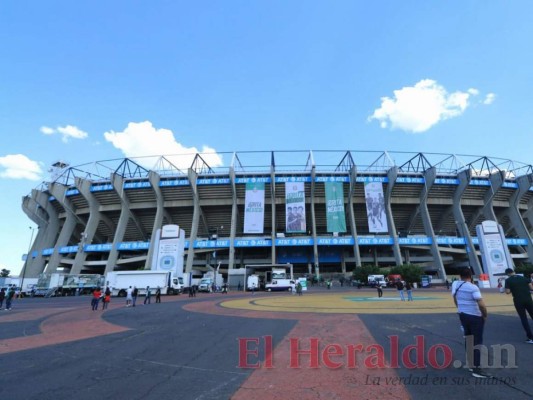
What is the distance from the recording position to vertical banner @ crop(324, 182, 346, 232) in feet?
190

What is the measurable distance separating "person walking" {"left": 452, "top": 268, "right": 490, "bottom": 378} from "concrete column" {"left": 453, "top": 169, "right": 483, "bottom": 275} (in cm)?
6623

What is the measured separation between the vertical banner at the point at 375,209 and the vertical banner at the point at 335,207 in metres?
5.18

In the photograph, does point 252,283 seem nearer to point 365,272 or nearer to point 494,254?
point 365,272

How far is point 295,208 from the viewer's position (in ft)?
192

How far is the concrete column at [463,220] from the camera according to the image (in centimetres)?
6025

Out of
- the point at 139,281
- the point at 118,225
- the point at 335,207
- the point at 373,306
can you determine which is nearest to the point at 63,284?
the point at 139,281

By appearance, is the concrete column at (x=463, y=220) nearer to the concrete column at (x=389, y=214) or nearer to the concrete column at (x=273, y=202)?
the concrete column at (x=389, y=214)

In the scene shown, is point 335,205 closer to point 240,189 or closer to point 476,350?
point 240,189

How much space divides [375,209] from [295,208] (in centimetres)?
1573

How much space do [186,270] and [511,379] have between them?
203 feet

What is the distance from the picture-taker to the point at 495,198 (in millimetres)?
67312

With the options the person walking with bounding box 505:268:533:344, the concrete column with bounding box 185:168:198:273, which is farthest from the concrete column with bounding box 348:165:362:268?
the person walking with bounding box 505:268:533:344

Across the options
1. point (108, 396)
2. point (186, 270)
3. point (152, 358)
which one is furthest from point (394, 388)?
point (186, 270)

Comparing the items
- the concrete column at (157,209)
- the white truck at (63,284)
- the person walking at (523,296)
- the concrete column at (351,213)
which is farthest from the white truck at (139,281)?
the concrete column at (351,213)
